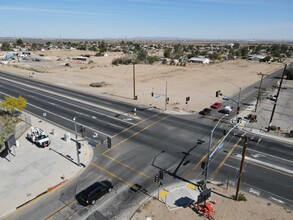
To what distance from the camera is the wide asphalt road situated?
23.1 metres

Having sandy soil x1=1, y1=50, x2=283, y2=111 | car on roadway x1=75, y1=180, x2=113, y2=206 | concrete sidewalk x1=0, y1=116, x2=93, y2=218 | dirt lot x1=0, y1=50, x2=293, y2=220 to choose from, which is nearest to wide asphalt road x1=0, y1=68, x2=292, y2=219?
car on roadway x1=75, y1=180, x2=113, y2=206

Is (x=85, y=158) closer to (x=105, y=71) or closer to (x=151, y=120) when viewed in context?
(x=151, y=120)

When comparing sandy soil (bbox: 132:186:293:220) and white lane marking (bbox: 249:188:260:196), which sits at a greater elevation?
sandy soil (bbox: 132:186:293:220)

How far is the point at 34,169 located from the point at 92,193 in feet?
33.9

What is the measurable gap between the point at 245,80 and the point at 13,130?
8796 cm

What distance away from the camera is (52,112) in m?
50.8

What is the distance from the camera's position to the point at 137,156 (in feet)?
107

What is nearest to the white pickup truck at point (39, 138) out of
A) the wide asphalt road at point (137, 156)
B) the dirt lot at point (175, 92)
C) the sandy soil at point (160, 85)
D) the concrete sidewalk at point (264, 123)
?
the wide asphalt road at point (137, 156)

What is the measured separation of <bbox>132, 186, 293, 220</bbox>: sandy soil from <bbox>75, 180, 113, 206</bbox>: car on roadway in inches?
172

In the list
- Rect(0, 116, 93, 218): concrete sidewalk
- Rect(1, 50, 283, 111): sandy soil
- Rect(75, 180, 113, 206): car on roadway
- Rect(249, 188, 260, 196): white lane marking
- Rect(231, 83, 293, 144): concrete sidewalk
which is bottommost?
Rect(1, 50, 283, 111): sandy soil

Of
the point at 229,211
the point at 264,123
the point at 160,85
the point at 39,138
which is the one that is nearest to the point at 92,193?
the point at 229,211

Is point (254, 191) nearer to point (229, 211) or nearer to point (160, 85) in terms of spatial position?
point (229, 211)

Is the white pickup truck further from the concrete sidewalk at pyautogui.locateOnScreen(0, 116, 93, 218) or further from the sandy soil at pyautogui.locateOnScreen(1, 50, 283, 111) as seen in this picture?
the sandy soil at pyautogui.locateOnScreen(1, 50, 283, 111)

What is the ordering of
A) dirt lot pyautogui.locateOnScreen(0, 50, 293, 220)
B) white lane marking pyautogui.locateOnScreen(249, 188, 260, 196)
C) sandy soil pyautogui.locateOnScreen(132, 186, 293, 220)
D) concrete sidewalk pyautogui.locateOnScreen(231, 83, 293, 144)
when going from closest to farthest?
sandy soil pyautogui.locateOnScreen(132, 186, 293, 220)
dirt lot pyautogui.locateOnScreen(0, 50, 293, 220)
white lane marking pyautogui.locateOnScreen(249, 188, 260, 196)
concrete sidewalk pyautogui.locateOnScreen(231, 83, 293, 144)
